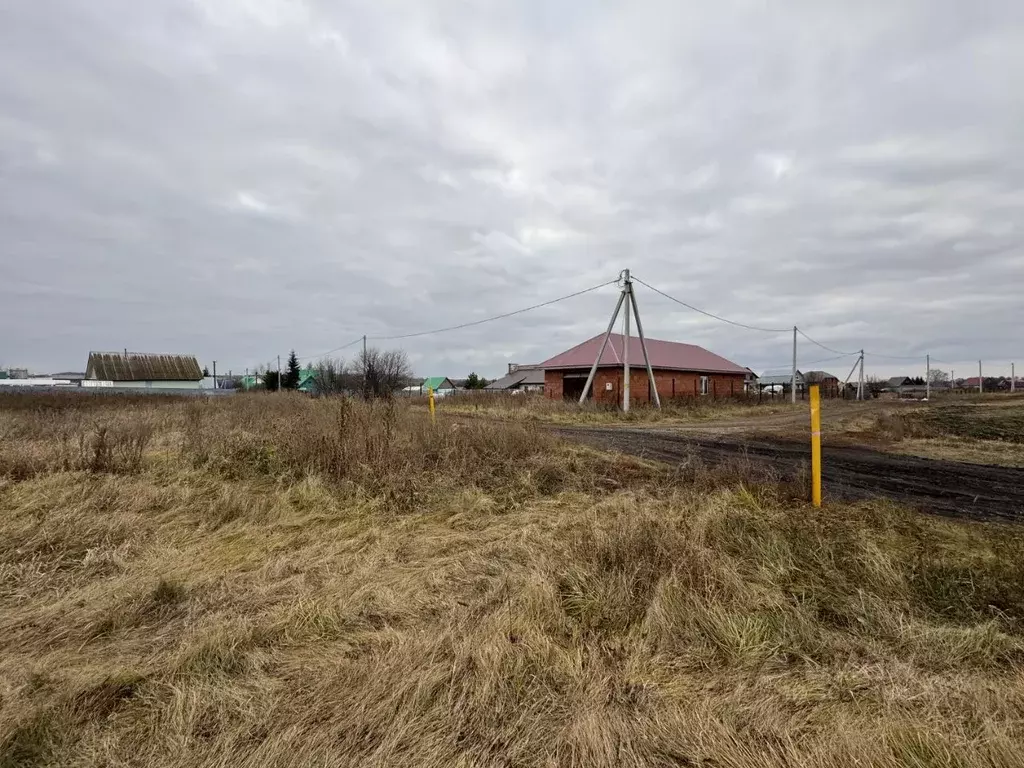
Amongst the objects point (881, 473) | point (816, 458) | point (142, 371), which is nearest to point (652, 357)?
point (881, 473)

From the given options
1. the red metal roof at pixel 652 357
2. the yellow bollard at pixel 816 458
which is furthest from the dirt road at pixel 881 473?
the red metal roof at pixel 652 357

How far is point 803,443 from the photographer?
1351cm

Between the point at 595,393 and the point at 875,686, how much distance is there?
111 ft

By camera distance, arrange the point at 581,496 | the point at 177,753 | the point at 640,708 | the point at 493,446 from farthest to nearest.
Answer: the point at 493,446 → the point at 581,496 → the point at 640,708 → the point at 177,753

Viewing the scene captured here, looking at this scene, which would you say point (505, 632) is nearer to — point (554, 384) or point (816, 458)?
point (816, 458)

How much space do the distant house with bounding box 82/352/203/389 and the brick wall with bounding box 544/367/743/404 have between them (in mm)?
49882

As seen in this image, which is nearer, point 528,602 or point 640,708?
point 640,708

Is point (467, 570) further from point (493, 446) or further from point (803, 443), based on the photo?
point (803, 443)

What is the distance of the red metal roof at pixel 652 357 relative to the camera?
3688cm

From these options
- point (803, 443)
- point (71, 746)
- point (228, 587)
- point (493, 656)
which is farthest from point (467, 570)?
point (803, 443)

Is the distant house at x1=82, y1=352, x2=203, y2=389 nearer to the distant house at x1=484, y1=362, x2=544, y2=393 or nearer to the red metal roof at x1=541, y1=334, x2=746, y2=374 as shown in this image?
the distant house at x1=484, y1=362, x2=544, y2=393

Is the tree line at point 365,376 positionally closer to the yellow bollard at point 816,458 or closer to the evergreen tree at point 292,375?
the evergreen tree at point 292,375

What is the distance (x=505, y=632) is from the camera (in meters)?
2.96

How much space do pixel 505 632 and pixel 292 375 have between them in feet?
199
